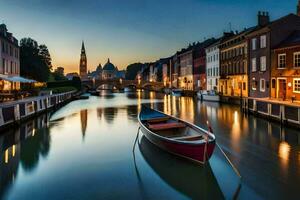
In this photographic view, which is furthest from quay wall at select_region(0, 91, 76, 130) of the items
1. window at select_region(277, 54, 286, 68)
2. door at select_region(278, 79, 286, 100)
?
window at select_region(277, 54, 286, 68)

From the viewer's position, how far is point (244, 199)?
1020 centimetres

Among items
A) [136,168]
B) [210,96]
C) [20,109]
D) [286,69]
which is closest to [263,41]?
[286,69]

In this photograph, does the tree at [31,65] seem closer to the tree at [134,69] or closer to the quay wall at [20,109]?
the quay wall at [20,109]

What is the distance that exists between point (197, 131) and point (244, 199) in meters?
5.85

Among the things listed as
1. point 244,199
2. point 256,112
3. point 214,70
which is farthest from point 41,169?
point 214,70

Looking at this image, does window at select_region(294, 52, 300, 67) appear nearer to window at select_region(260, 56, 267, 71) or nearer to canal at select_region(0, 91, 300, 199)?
window at select_region(260, 56, 267, 71)

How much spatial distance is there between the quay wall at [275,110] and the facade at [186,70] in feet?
163

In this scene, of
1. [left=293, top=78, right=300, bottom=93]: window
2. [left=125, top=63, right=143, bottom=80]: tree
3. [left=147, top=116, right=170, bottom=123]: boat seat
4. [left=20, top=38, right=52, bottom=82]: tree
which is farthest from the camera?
[left=125, top=63, right=143, bottom=80]: tree

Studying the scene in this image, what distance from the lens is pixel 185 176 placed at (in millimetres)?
12562

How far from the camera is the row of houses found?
33.4m

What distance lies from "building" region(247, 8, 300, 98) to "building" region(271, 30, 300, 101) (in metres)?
0.78

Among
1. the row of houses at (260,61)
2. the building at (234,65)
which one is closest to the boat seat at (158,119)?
the row of houses at (260,61)

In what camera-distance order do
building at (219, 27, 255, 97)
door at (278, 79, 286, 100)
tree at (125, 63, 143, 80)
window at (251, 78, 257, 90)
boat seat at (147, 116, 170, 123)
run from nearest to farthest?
1. boat seat at (147, 116, 170, 123)
2. door at (278, 79, 286, 100)
3. window at (251, 78, 257, 90)
4. building at (219, 27, 255, 97)
5. tree at (125, 63, 143, 80)

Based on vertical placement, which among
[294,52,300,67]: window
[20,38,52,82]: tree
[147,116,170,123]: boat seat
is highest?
[20,38,52,82]: tree
